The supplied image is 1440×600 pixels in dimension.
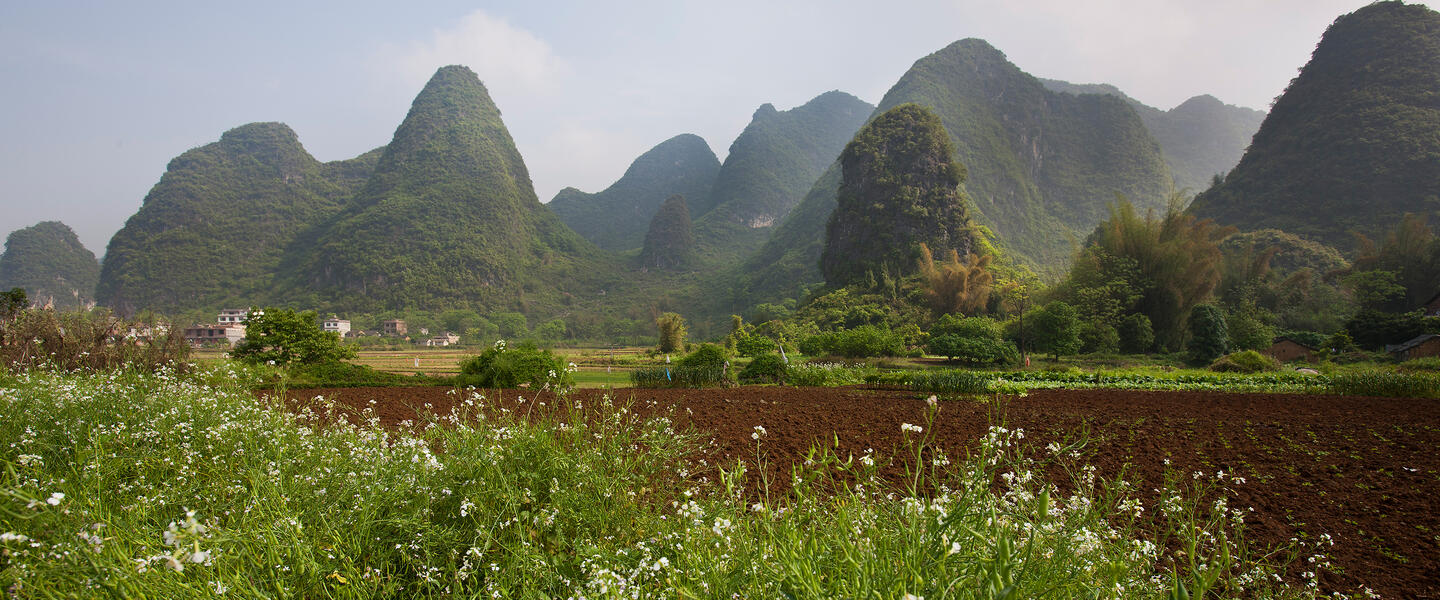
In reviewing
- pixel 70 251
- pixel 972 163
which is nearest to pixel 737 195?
pixel 972 163

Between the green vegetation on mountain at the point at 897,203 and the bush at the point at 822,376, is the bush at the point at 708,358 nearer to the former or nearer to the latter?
the bush at the point at 822,376

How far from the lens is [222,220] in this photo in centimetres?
8806

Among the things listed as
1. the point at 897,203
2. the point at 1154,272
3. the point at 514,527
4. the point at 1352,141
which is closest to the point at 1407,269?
the point at 1154,272

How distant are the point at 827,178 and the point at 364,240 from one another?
72.8 meters

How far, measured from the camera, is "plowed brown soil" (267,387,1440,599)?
4207mm

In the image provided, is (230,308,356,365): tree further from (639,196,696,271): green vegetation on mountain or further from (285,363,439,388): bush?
(639,196,696,271): green vegetation on mountain

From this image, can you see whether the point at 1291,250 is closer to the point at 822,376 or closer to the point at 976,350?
the point at 976,350

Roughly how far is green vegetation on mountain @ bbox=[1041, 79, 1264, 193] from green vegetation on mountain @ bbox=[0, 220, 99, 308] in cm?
18739

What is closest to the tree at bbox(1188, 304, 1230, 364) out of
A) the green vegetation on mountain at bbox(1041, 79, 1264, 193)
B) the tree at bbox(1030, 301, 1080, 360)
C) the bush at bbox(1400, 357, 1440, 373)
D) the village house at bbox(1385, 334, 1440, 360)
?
the tree at bbox(1030, 301, 1080, 360)

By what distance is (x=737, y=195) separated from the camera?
136375 millimetres

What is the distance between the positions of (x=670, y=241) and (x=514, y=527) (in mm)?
109113

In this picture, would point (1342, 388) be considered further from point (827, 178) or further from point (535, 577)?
point (827, 178)

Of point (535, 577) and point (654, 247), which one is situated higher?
point (654, 247)

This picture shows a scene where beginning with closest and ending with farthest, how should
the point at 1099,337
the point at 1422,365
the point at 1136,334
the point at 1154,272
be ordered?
1. the point at 1422,365
2. the point at 1099,337
3. the point at 1136,334
4. the point at 1154,272
